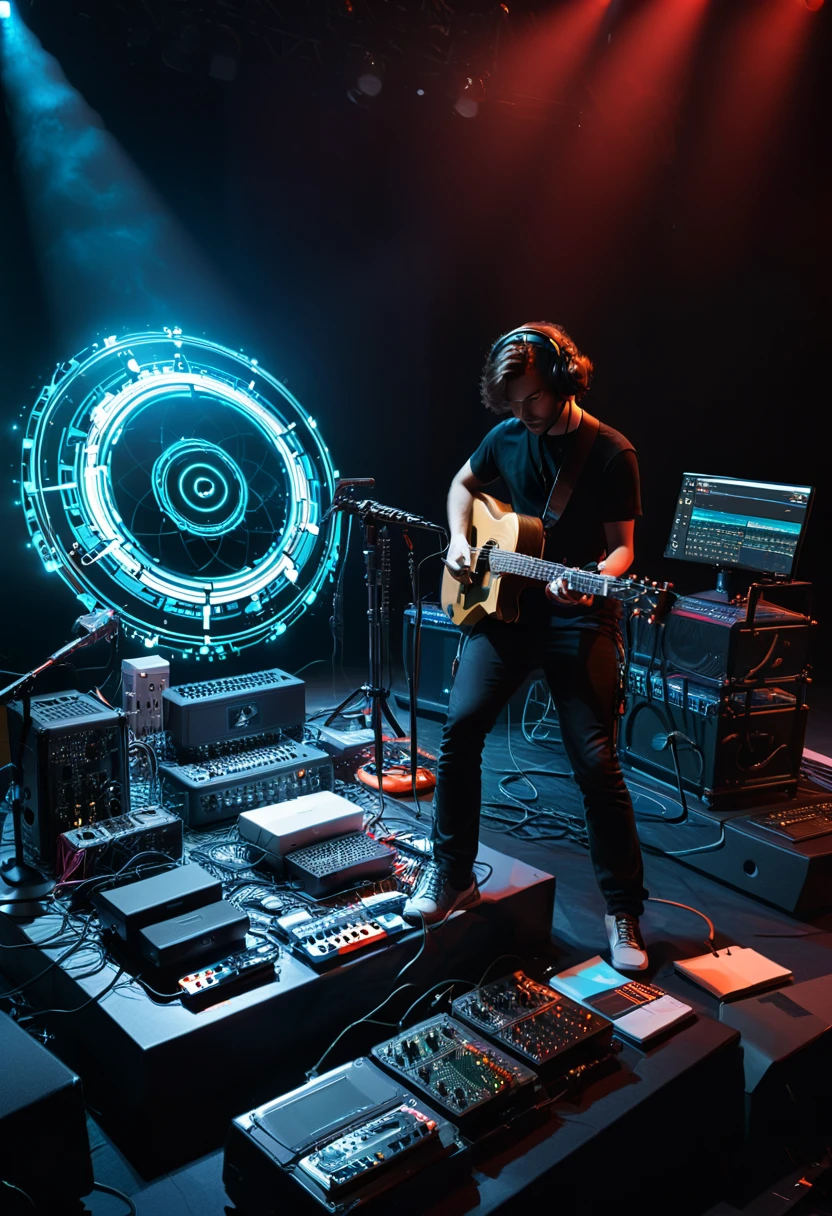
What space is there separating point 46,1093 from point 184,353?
4196mm

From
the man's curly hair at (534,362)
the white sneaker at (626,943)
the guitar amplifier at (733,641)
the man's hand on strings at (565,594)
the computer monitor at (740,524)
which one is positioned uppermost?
the man's curly hair at (534,362)

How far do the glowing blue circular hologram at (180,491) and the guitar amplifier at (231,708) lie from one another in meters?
1.44

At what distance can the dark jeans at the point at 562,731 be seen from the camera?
8.22 feet

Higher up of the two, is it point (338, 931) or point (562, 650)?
point (562, 650)

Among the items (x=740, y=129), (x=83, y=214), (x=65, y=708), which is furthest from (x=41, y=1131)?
(x=740, y=129)

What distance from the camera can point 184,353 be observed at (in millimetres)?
5059

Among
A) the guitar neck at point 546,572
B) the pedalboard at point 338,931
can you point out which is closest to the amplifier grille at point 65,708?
the pedalboard at point 338,931

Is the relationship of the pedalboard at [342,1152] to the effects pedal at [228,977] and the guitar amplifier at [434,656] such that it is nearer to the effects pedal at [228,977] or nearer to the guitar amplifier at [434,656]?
the effects pedal at [228,977]

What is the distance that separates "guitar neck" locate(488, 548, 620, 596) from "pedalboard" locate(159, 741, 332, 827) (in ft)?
4.17

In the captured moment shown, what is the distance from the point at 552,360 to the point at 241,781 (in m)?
1.87

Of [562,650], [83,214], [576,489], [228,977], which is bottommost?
[228,977]

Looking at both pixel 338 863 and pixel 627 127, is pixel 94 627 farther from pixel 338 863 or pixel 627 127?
pixel 627 127

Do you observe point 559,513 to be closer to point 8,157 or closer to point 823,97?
point 8,157

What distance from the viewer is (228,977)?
7.09ft
